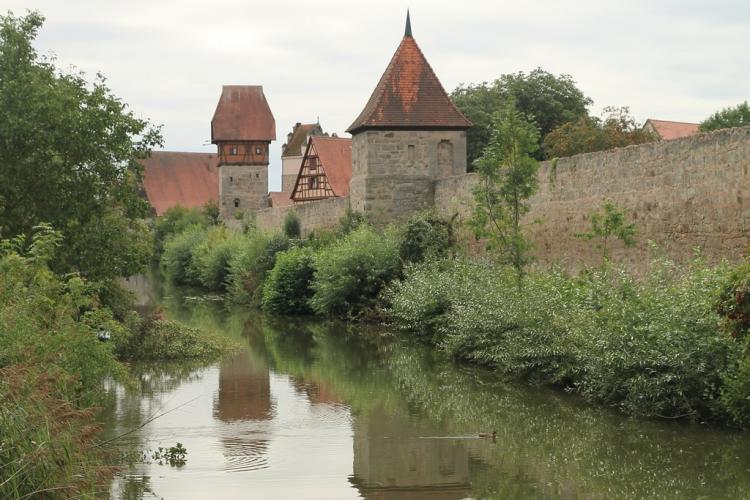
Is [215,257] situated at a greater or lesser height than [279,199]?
lesser

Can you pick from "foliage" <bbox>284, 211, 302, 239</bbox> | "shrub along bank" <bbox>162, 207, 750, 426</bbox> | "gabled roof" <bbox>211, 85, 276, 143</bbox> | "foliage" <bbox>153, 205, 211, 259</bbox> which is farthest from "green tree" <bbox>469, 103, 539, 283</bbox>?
"gabled roof" <bbox>211, 85, 276, 143</bbox>

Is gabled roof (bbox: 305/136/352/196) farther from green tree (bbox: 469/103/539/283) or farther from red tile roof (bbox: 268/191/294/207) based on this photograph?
green tree (bbox: 469/103/539/283)

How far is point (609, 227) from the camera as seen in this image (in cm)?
1962

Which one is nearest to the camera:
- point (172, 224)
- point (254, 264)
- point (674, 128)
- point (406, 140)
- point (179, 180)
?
point (406, 140)

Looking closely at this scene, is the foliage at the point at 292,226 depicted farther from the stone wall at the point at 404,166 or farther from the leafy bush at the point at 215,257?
the stone wall at the point at 404,166

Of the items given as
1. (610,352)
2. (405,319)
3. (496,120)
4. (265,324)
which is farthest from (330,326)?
(610,352)

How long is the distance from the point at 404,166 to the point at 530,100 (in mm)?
21658

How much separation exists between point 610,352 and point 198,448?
4543mm

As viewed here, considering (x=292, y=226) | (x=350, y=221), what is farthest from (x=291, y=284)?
(x=292, y=226)

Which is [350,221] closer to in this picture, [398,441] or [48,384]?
[398,441]

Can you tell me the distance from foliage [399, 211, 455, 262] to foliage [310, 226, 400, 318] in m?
0.31

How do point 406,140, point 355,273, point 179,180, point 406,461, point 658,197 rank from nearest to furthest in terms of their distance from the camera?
point 406,461
point 658,197
point 355,273
point 406,140
point 179,180

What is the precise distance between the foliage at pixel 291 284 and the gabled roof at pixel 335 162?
18.7 metres

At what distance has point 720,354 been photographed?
1247 centimetres
